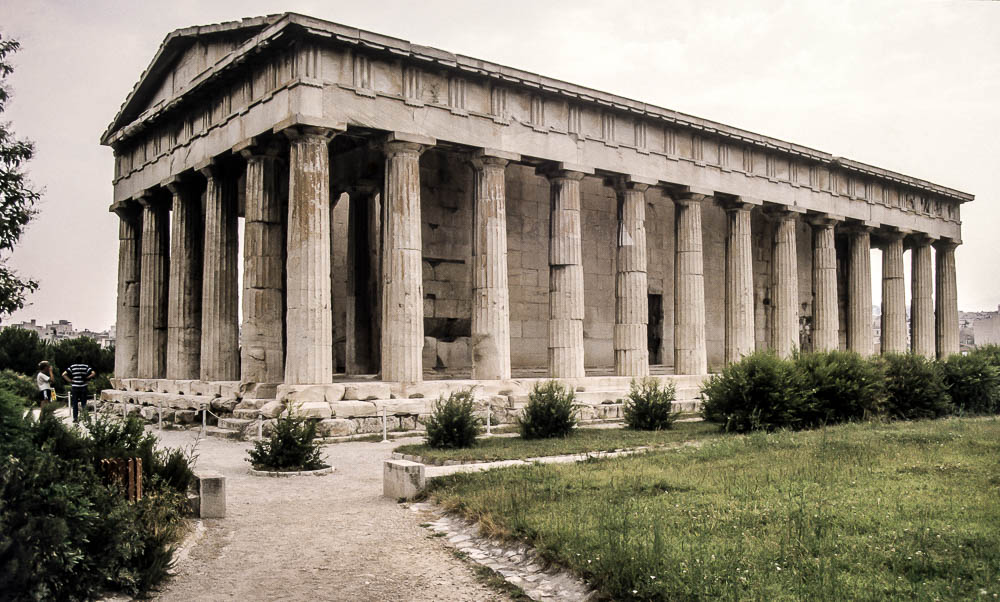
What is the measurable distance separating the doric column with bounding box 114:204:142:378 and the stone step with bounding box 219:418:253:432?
9.34 metres

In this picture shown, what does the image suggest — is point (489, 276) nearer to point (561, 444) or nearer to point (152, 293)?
point (561, 444)

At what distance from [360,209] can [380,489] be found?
1583 centimetres

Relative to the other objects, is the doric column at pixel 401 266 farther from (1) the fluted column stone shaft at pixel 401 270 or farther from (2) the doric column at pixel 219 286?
(2) the doric column at pixel 219 286

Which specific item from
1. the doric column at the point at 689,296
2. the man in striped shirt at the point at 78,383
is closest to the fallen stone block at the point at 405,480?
the man in striped shirt at the point at 78,383

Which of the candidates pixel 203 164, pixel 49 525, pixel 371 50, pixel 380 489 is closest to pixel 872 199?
pixel 371 50

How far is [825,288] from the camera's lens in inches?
1251

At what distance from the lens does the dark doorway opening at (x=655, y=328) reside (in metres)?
31.3

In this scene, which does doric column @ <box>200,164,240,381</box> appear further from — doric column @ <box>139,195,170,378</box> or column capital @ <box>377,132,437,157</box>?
column capital @ <box>377,132,437,157</box>

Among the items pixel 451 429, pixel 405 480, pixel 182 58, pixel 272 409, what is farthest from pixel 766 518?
pixel 182 58

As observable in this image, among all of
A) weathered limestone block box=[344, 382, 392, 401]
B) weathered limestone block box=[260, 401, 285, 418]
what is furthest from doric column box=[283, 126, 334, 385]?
weathered limestone block box=[260, 401, 285, 418]

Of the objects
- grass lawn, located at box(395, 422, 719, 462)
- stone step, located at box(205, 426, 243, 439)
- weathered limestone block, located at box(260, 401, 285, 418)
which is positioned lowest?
stone step, located at box(205, 426, 243, 439)

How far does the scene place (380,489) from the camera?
12094mm

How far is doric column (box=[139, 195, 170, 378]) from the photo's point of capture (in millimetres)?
26281

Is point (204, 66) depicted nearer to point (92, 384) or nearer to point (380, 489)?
point (92, 384)
